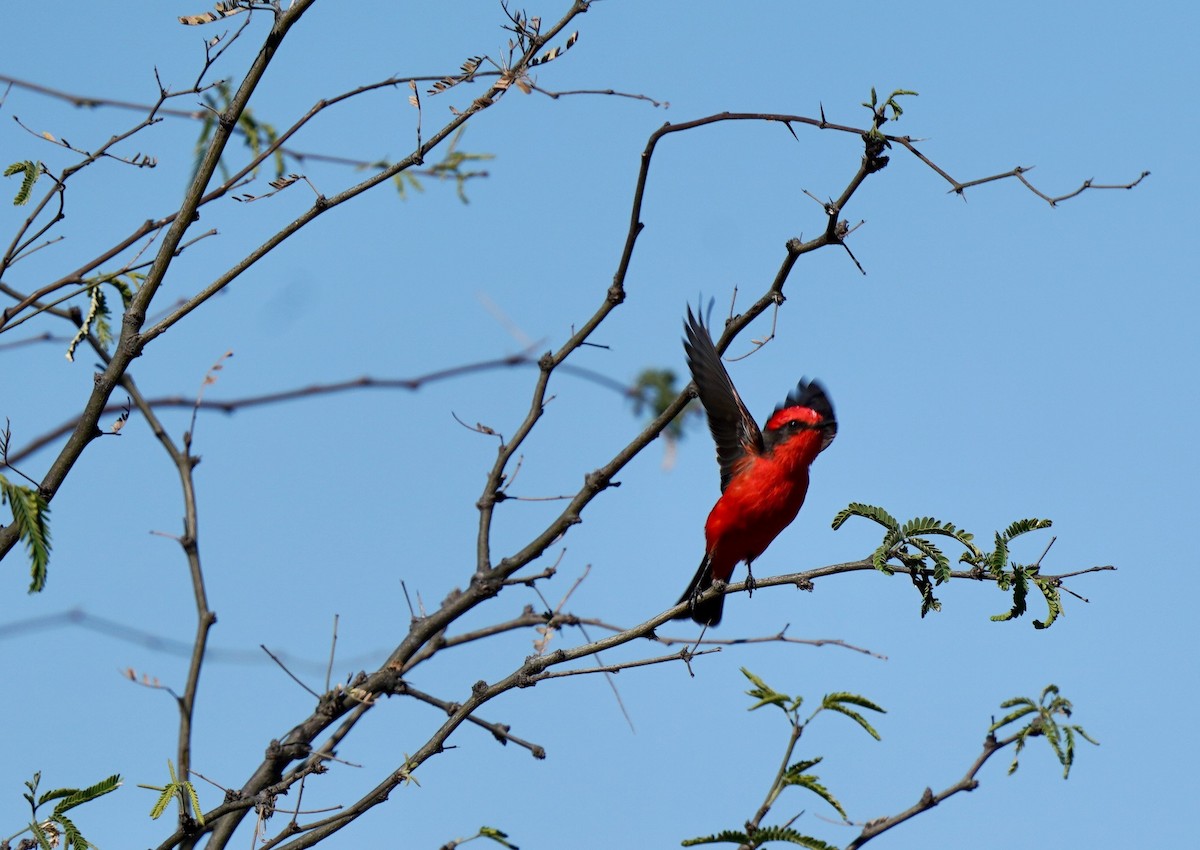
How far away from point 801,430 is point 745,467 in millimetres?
359

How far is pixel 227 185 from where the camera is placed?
4133 mm

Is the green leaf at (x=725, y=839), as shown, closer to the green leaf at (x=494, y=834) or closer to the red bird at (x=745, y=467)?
the green leaf at (x=494, y=834)

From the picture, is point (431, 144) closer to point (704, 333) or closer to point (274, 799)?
point (274, 799)

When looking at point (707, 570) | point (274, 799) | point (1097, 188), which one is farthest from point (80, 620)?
point (1097, 188)

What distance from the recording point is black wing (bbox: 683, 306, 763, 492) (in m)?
6.33

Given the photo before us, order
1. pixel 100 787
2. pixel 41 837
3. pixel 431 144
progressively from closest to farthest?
pixel 41 837 → pixel 100 787 → pixel 431 144

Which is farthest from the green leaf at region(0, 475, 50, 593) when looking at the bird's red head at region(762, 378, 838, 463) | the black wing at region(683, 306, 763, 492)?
the bird's red head at region(762, 378, 838, 463)

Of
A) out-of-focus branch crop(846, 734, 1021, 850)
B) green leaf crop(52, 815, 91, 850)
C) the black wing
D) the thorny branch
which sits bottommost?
out-of-focus branch crop(846, 734, 1021, 850)

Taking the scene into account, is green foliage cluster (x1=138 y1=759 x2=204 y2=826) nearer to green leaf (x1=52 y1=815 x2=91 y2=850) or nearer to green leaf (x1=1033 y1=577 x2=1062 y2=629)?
green leaf (x1=52 y1=815 x2=91 y2=850)

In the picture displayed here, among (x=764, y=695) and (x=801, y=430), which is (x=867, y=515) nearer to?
(x=764, y=695)

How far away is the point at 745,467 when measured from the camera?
6.75 m

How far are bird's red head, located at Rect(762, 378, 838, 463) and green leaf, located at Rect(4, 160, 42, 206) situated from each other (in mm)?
3861

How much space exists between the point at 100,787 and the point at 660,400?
338 cm

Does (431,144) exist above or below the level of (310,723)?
above
